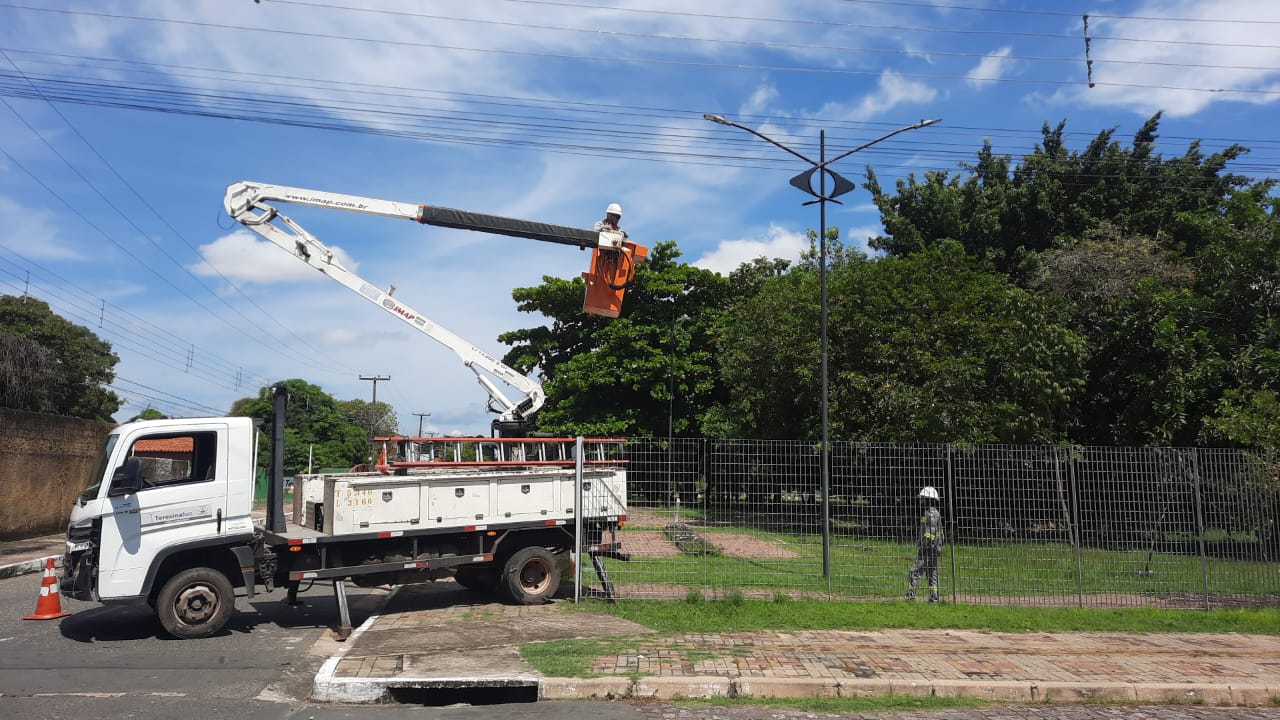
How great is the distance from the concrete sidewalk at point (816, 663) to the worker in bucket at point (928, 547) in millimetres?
1867

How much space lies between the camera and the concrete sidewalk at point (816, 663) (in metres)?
7.51

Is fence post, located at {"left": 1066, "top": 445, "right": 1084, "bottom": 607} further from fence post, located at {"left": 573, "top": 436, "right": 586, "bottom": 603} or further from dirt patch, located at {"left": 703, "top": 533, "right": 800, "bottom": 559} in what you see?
fence post, located at {"left": 573, "top": 436, "right": 586, "bottom": 603}

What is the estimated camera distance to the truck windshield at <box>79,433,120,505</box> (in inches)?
375

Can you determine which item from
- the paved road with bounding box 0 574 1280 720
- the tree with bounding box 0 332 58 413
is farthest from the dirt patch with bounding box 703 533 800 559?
the tree with bounding box 0 332 58 413

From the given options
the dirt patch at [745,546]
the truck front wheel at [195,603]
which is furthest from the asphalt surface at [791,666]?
the dirt patch at [745,546]

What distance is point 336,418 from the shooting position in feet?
266

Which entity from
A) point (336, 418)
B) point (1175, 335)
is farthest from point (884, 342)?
point (336, 418)

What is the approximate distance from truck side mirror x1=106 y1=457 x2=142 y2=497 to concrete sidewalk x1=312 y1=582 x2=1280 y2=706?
295cm

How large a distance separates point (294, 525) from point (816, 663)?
7136 millimetres

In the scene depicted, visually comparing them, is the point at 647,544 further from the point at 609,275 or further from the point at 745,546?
the point at 609,275

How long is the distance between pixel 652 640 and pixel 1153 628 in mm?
6311

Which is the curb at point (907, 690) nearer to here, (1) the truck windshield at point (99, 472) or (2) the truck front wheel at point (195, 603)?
(2) the truck front wheel at point (195, 603)

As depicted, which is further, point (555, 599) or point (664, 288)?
point (664, 288)

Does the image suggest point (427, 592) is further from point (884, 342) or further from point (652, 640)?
point (884, 342)
